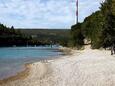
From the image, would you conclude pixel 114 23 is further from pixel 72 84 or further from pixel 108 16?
pixel 72 84

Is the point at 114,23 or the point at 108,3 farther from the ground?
the point at 108,3

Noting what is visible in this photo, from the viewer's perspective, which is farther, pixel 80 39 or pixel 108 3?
pixel 80 39

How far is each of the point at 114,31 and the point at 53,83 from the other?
129 ft

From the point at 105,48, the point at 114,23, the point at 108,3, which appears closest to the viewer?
the point at 114,23

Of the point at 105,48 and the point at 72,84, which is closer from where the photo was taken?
the point at 72,84

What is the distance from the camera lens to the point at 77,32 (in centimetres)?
14825

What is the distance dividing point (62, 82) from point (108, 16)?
4081cm

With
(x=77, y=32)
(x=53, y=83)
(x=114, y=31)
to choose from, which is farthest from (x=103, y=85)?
(x=77, y=32)

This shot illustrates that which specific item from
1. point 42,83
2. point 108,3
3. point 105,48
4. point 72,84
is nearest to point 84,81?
point 72,84

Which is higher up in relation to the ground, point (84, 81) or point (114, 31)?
point (114, 31)

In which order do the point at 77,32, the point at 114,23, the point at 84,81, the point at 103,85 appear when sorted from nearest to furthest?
the point at 103,85, the point at 84,81, the point at 114,23, the point at 77,32

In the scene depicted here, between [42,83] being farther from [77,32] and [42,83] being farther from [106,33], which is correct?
[77,32]

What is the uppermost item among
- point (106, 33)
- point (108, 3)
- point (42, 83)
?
point (108, 3)

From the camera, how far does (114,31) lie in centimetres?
6338
